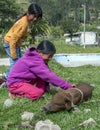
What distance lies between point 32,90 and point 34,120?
3.95 ft

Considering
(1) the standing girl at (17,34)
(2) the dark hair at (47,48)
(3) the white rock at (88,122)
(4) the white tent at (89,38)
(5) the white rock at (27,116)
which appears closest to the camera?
(3) the white rock at (88,122)

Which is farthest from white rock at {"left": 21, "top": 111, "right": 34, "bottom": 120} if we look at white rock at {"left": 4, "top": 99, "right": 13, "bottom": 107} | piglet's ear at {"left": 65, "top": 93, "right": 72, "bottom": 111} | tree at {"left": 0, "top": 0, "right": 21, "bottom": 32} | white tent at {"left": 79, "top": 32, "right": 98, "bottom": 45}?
white tent at {"left": 79, "top": 32, "right": 98, "bottom": 45}

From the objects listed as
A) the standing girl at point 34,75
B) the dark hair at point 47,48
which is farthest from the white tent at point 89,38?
the dark hair at point 47,48

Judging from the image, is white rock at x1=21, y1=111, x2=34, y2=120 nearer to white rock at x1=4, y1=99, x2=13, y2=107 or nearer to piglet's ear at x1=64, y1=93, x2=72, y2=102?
piglet's ear at x1=64, y1=93, x2=72, y2=102

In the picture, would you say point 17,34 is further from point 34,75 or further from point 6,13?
point 6,13

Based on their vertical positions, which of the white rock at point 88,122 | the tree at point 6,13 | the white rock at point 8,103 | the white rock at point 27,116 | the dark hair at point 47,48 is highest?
the dark hair at point 47,48

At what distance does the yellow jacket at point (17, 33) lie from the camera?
7191 millimetres

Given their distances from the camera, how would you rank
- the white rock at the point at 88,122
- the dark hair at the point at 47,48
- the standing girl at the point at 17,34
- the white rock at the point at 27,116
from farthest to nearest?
the standing girl at the point at 17,34 → the dark hair at the point at 47,48 → the white rock at the point at 27,116 → the white rock at the point at 88,122

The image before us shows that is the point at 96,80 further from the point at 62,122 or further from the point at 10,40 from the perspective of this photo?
the point at 62,122

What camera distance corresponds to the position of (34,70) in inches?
224

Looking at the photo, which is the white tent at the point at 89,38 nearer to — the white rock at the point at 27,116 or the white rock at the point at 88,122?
the white rock at the point at 27,116

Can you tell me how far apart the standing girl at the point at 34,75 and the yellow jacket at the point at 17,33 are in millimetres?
1419

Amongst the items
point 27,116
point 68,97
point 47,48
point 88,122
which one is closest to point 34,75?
point 47,48

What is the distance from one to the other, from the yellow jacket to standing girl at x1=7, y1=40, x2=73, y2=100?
4.65 feet
